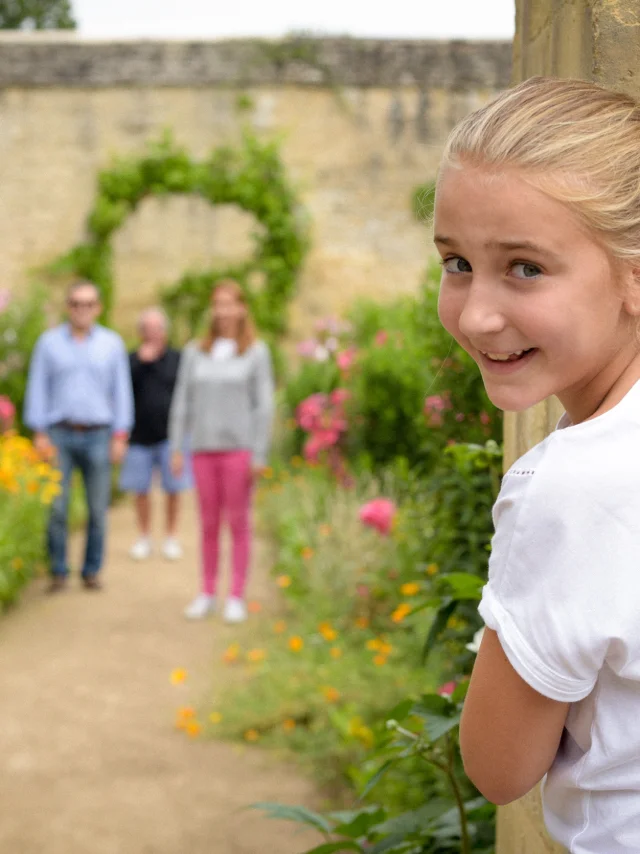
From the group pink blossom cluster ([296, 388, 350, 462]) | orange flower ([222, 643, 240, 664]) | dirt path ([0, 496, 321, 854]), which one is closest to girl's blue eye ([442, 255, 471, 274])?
dirt path ([0, 496, 321, 854])

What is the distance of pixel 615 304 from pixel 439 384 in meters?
1.94

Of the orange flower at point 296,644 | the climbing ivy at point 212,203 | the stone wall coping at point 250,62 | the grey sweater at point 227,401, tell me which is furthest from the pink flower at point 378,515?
the stone wall coping at point 250,62

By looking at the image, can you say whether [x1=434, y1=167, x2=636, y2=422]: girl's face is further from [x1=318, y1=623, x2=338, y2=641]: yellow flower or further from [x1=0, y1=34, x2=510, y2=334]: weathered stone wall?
[x1=0, y1=34, x2=510, y2=334]: weathered stone wall

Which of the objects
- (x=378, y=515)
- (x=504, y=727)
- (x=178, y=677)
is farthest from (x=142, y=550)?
(x=504, y=727)

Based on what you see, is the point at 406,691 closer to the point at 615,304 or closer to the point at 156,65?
the point at 615,304

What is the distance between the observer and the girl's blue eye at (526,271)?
2.99 ft

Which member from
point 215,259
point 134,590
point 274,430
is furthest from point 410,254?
point 134,590

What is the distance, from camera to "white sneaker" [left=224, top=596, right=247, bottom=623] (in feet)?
17.0

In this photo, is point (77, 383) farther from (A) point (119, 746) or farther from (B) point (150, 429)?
(A) point (119, 746)

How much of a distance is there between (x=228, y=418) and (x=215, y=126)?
640 cm

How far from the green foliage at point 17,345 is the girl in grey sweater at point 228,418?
3.88 meters

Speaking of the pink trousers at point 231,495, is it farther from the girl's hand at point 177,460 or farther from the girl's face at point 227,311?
the girl's face at point 227,311

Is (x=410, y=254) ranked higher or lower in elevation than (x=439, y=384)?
higher

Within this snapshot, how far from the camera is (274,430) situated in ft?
30.2
